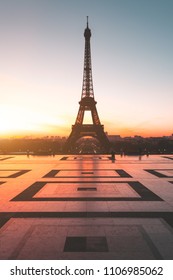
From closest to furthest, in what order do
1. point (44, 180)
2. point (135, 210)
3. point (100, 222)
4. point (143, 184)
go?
1. point (100, 222)
2. point (135, 210)
3. point (143, 184)
4. point (44, 180)

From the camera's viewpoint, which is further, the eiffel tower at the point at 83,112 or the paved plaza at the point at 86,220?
the eiffel tower at the point at 83,112

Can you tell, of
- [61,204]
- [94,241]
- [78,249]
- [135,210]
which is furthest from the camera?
[61,204]

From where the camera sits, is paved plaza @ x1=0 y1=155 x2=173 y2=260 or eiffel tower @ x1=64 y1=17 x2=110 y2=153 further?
eiffel tower @ x1=64 y1=17 x2=110 y2=153

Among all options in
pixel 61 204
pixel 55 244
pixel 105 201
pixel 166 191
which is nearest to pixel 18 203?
pixel 61 204

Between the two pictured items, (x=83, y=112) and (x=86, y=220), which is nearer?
(x=86, y=220)

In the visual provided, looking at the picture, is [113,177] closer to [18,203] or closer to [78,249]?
[18,203]

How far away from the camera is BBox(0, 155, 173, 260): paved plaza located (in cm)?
627

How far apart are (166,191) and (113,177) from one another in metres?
4.77

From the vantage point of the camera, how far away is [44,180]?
16.0m

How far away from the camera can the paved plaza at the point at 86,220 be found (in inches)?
247

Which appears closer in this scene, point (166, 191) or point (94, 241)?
point (94, 241)

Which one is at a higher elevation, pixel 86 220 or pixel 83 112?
pixel 83 112

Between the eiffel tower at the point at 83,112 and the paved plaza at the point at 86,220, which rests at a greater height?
the eiffel tower at the point at 83,112

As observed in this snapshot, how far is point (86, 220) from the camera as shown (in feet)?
27.9
